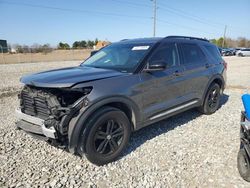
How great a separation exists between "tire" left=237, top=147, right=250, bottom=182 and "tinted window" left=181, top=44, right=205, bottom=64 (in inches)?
86.1

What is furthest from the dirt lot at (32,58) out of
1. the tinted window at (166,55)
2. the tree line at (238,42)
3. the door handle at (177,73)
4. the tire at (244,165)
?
the tree line at (238,42)

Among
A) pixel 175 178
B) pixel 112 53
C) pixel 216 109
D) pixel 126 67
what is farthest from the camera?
pixel 216 109

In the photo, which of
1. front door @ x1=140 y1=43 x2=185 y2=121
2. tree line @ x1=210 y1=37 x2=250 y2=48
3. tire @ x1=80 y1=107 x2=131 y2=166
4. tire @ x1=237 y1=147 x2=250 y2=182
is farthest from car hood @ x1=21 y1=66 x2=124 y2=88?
tree line @ x1=210 y1=37 x2=250 y2=48

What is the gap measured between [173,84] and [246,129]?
1674mm

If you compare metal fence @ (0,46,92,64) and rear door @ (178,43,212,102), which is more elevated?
rear door @ (178,43,212,102)

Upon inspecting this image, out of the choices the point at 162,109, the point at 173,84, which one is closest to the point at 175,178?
the point at 162,109

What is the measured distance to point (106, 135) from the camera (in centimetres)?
329

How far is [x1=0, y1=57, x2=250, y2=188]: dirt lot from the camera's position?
2961 mm

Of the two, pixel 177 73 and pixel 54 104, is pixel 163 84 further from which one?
pixel 54 104

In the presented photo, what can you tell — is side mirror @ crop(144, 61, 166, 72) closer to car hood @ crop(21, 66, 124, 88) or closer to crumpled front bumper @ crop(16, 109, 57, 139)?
car hood @ crop(21, 66, 124, 88)

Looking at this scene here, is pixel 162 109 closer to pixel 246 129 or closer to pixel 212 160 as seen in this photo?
pixel 212 160

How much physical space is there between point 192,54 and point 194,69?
363 millimetres

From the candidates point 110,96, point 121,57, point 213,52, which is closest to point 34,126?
point 110,96

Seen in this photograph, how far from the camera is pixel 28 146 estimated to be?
12.6ft
